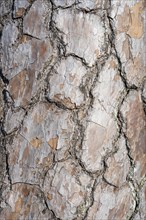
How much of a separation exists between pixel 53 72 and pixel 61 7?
5.8 inches

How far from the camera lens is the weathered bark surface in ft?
4.53

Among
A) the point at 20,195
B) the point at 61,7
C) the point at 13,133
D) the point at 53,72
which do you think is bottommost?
the point at 20,195

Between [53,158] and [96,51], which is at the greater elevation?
[96,51]

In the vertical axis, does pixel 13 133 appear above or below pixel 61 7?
below

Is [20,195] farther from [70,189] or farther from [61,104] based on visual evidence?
[61,104]

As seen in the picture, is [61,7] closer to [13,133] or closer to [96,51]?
[96,51]

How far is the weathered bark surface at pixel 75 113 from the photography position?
4.53ft

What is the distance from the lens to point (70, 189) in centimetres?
138

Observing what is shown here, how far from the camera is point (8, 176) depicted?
141 cm

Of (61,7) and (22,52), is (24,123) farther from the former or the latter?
(61,7)

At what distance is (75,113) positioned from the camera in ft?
4.54

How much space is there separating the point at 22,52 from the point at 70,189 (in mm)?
326

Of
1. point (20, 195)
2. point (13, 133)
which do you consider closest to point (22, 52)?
point (13, 133)

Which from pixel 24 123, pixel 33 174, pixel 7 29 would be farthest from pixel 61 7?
pixel 33 174
